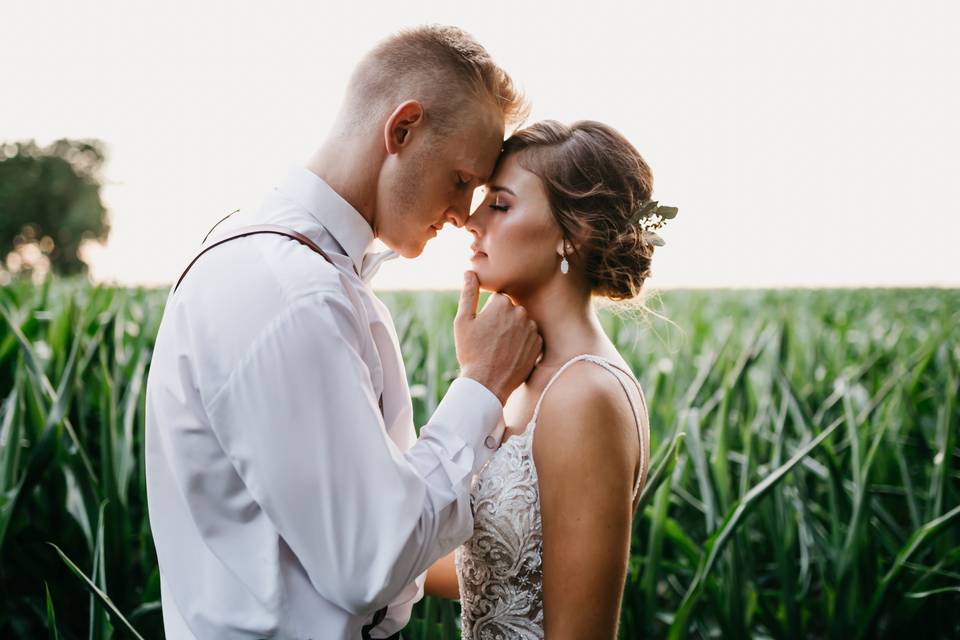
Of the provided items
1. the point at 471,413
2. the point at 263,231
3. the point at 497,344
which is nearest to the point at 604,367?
the point at 497,344

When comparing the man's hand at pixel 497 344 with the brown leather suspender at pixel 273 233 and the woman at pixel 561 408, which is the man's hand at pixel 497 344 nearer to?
the woman at pixel 561 408

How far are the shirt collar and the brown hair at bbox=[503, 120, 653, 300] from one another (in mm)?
533

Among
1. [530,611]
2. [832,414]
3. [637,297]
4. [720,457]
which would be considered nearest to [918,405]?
[832,414]

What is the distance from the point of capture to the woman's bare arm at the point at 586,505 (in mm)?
1729

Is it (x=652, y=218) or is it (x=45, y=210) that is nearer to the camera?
(x=652, y=218)

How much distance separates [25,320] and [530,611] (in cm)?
297

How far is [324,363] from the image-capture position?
53.7 inches

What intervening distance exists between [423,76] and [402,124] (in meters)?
0.14

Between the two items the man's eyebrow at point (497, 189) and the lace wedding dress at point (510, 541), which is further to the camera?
the man's eyebrow at point (497, 189)

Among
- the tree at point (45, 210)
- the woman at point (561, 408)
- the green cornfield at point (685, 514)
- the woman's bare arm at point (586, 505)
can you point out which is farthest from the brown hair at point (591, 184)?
the tree at point (45, 210)

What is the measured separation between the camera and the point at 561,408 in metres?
1.83

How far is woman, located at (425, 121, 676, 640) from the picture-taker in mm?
1751

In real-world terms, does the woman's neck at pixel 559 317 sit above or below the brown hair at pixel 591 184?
below

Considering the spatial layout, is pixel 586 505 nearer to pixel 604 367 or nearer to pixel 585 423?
pixel 585 423
